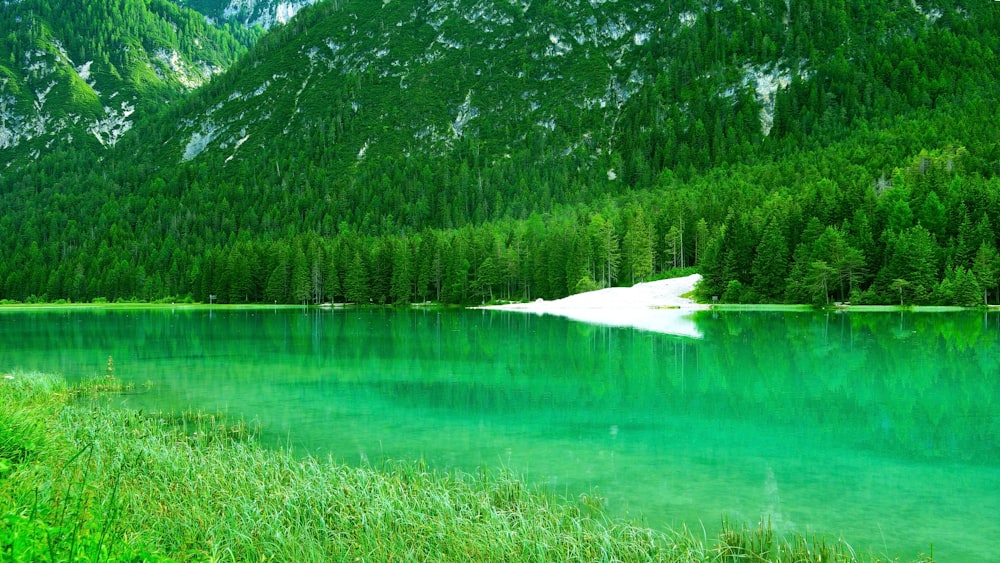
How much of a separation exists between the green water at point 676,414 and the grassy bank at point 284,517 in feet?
5.10

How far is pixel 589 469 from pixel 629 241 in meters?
89.4

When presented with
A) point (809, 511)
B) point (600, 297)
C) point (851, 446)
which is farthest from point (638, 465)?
point (600, 297)

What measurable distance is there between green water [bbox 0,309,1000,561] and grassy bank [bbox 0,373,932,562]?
5.10ft

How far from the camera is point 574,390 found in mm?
21219

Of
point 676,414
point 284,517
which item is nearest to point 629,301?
point 676,414

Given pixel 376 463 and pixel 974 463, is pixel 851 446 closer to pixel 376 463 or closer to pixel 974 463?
pixel 974 463

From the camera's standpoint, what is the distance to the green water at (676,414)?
392 inches

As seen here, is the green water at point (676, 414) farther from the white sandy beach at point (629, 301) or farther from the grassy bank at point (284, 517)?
the white sandy beach at point (629, 301)

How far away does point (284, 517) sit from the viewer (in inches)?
317

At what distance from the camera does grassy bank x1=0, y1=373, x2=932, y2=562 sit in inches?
253

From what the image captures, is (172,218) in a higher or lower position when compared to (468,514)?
higher

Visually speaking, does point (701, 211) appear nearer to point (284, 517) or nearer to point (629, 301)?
point (629, 301)

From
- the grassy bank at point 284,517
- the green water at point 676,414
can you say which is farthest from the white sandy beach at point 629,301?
the grassy bank at point 284,517

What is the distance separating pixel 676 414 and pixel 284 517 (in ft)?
38.5
